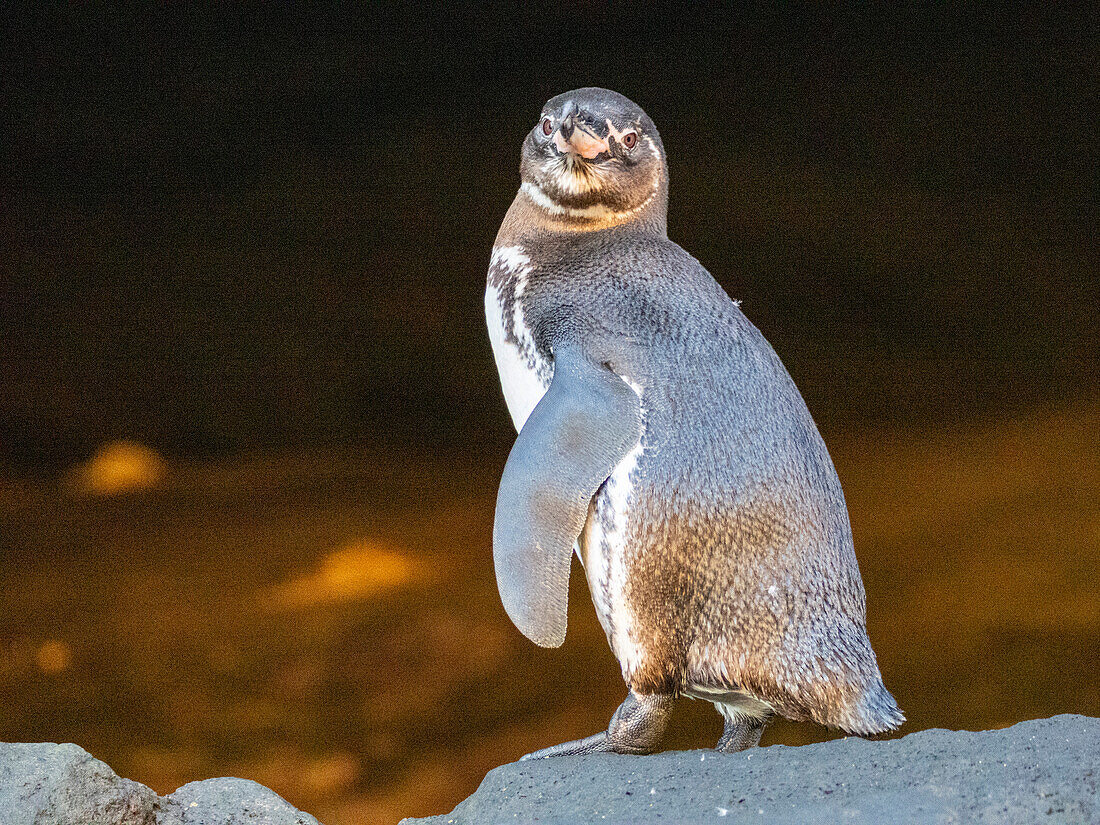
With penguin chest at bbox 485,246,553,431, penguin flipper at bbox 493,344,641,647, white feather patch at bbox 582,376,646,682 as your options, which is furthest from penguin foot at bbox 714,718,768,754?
penguin chest at bbox 485,246,553,431

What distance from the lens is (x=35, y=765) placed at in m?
1.62

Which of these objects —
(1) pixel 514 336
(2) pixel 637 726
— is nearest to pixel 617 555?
(2) pixel 637 726

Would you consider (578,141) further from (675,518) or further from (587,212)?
(675,518)

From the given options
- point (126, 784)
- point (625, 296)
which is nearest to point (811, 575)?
point (625, 296)

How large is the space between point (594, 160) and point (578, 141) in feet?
0.21

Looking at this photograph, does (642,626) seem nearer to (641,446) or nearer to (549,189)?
(641,446)

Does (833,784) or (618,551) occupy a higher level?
(618,551)

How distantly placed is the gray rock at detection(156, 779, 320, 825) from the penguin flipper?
0.52 meters

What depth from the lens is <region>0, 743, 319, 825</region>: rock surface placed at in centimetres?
157

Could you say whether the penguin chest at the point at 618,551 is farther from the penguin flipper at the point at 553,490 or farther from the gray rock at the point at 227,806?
the gray rock at the point at 227,806

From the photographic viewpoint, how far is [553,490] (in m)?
1.76

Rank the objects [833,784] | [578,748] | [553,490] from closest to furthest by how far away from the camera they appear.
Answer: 1. [833,784]
2. [553,490]
3. [578,748]

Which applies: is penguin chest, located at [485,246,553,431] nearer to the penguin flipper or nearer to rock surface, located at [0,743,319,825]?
the penguin flipper

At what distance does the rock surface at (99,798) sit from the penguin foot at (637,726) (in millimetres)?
486
